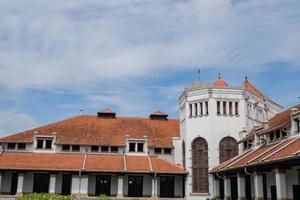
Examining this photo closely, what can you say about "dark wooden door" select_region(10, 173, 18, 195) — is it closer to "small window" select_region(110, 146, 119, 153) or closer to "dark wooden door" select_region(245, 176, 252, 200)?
"small window" select_region(110, 146, 119, 153)

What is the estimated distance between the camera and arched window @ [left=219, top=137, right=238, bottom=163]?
123ft

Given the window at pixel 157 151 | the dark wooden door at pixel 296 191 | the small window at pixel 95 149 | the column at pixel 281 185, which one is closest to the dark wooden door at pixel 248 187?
the dark wooden door at pixel 296 191

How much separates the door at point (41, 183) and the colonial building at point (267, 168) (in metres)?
16.7

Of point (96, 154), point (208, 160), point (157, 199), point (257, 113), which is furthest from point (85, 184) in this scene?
point (257, 113)

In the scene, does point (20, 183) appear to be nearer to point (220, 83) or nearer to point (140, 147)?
point (140, 147)

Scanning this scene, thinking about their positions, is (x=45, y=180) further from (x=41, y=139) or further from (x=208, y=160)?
(x=208, y=160)

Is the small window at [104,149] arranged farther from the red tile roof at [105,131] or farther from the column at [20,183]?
the column at [20,183]

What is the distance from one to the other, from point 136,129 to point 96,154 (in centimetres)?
593

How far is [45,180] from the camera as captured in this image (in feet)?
126

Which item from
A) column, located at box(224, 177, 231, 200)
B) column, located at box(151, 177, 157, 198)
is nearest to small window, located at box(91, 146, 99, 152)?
column, located at box(151, 177, 157, 198)

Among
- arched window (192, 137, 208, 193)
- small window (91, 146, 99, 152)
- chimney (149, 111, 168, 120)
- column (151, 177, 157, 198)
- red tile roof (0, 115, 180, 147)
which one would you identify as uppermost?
chimney (149, 111, 168, 120)

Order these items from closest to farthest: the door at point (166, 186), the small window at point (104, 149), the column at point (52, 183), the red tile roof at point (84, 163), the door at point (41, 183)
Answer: the column at point (52, 183) < the red tile roof at point (84, 163) < the door at point (41, 183) < the door at point (166, 186) < the small window at point (104, 149)

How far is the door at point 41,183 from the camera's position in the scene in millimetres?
38094

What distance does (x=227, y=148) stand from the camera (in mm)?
37906
